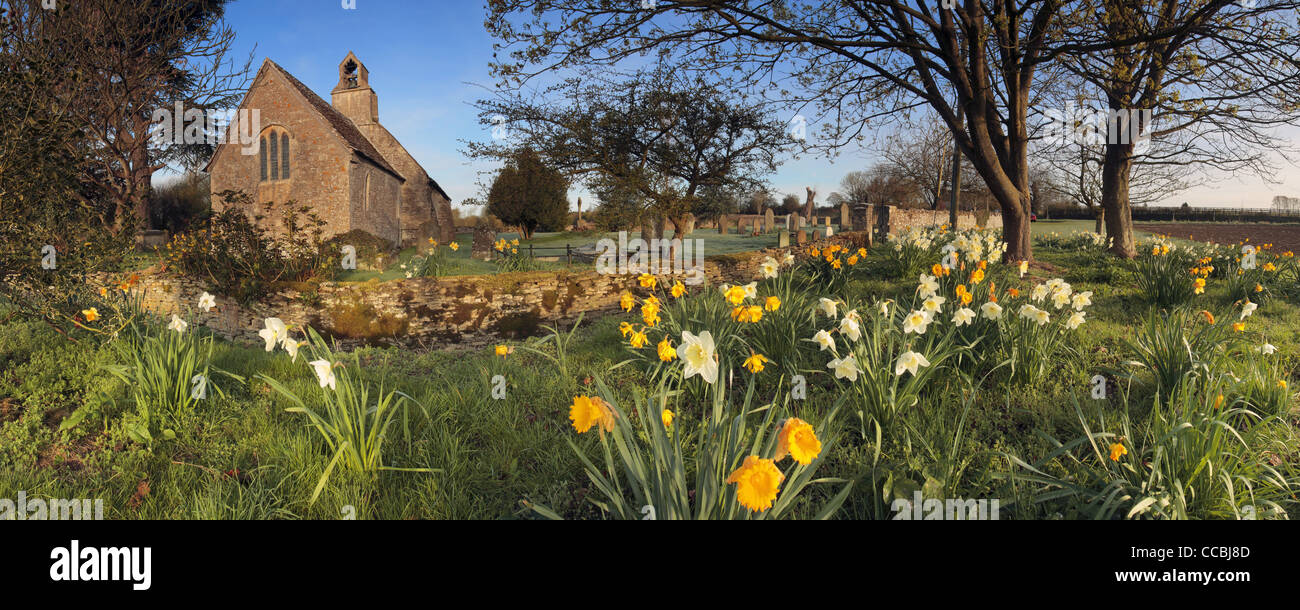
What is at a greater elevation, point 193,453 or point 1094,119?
point 1094,119

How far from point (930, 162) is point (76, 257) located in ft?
109

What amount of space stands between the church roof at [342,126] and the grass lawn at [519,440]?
19360 mm

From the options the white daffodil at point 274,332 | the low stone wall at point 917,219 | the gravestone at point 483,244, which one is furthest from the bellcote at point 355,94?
the white daffodil at point 274,332

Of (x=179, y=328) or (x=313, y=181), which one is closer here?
(x=179, y=328)

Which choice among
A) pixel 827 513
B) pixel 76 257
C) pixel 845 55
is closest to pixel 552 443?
pixel 827 513

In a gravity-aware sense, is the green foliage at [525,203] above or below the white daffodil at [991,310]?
above

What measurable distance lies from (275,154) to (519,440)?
24.9 m

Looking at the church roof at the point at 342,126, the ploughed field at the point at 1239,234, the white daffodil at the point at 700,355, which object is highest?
the church roof at the point at 342,126

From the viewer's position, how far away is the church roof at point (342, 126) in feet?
73.3

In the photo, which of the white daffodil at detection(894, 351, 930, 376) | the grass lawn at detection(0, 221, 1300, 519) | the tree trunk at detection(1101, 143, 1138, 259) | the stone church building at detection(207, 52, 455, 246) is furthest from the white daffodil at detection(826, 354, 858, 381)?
the stone church building at detection(207, 52, 455, 246)

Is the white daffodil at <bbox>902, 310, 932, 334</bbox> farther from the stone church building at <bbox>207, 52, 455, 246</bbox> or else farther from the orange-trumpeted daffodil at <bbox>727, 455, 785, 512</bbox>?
the stone church building at <bbox>207, 52, 455, 246</bbox>

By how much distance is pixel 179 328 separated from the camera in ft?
13.0

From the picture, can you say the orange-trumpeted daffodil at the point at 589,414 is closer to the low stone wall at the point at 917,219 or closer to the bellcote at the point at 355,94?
the low stone wall at the point at 917,219
